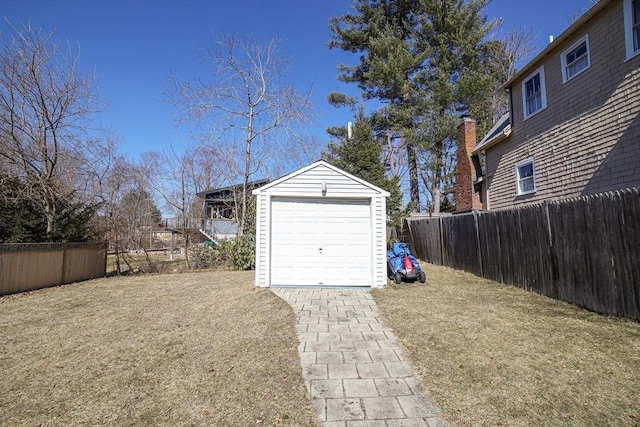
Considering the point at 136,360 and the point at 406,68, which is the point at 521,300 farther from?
the point at 406,68

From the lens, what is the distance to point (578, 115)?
29.6 ft

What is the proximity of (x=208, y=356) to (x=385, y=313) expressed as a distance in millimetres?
3169

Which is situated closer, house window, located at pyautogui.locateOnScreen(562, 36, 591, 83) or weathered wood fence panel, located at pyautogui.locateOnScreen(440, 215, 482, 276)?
house window, located at pyautogui.locateOnScreen(562, 36, 591, 83)

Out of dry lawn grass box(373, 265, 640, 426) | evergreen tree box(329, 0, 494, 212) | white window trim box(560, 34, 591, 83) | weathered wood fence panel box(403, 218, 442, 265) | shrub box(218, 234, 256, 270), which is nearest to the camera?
dry lawn grass box(373, 265, 640, 426)

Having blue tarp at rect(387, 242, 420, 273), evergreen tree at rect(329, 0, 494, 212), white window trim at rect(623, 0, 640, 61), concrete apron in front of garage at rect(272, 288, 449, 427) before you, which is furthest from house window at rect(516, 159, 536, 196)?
concrete apron in front of garage at rect(272, 288, 449, 427)

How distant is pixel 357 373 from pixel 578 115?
9.54m

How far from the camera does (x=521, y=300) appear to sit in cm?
675

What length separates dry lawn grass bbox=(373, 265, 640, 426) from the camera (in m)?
2.93

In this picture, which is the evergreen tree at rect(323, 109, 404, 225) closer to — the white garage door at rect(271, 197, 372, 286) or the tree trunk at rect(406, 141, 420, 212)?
the tree trunk at rect(406, 141, 420, 212)

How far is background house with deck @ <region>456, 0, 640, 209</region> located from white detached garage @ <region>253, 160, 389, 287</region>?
5.54 metres

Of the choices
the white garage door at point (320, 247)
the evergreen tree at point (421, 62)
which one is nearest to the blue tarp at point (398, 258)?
the white garage door at point (320, 247)

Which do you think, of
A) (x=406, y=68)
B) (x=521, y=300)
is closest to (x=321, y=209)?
(x=521, y=300)

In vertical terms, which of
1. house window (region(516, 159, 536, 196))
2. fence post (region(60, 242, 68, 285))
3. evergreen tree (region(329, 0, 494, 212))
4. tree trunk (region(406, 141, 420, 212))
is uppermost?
evergreen tree (region(329, 0, 494, 212))

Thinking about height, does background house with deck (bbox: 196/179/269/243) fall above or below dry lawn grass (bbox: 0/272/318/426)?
above
